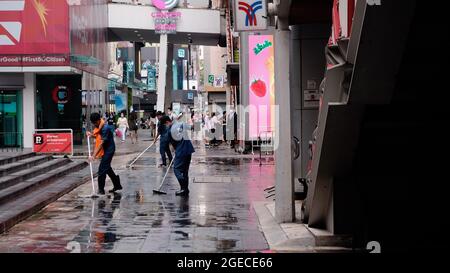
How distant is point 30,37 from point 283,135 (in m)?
19.2

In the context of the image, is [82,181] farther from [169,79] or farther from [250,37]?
[169,79]

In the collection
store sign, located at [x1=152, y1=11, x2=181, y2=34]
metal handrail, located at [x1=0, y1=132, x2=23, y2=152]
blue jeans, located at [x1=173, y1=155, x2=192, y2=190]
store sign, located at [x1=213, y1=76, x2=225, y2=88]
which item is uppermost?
store sign, located at [x1=152, y1=11, x2=181, y2=34]

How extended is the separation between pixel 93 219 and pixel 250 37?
649 inches

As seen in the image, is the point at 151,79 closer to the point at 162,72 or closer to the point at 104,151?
the point at 162,72

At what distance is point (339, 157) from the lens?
8.31 m

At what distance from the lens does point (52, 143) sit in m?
22.7

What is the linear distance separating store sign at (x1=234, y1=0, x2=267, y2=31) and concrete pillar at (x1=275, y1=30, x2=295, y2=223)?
0.34 m

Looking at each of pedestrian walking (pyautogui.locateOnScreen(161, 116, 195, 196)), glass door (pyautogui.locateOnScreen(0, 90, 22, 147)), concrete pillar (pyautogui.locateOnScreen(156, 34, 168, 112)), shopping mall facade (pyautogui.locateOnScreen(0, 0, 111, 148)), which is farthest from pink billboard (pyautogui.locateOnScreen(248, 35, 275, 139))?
concrete pillar (pyautogui.locateOnScreen(156, 34, 168, 112))

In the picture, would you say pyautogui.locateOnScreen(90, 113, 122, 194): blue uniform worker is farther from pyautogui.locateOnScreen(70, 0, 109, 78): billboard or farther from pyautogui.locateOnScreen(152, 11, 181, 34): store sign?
pyautogui.locateOnScreen(152, 11, 181, 34): store sign

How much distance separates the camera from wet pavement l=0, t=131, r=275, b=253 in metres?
8.83

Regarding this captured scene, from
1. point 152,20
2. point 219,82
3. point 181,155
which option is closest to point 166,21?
point 152,20
